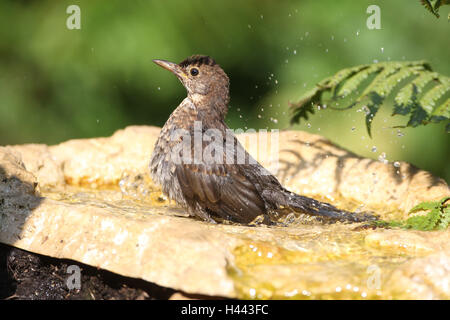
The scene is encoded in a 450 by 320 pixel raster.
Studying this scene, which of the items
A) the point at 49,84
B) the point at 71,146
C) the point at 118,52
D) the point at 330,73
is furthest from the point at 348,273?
the point at 49,84

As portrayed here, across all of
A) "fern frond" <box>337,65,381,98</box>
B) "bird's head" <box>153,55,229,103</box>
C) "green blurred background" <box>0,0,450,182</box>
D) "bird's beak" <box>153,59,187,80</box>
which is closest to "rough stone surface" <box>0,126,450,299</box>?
"fern frond" <box>337,65,381,98</box>

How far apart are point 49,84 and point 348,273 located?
4554 millimetres

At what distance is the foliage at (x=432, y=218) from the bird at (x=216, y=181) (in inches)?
19.4

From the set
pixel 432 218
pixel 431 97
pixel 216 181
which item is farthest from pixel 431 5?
pixel 216 181

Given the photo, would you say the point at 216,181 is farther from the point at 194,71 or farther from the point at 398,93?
the point at 398,93

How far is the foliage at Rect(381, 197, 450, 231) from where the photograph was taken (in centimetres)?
A: 357

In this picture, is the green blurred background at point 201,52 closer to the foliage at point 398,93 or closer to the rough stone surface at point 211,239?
the foliage at point 398,93

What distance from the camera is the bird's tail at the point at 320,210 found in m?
4.26

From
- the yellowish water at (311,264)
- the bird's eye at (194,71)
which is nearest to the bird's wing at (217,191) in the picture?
the yellowish water at (311,264)

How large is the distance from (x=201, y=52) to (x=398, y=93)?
2.58 meters

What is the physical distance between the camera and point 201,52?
6148 millimetres

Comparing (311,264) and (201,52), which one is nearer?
(311,264)

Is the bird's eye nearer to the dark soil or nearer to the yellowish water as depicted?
the yellowish water
